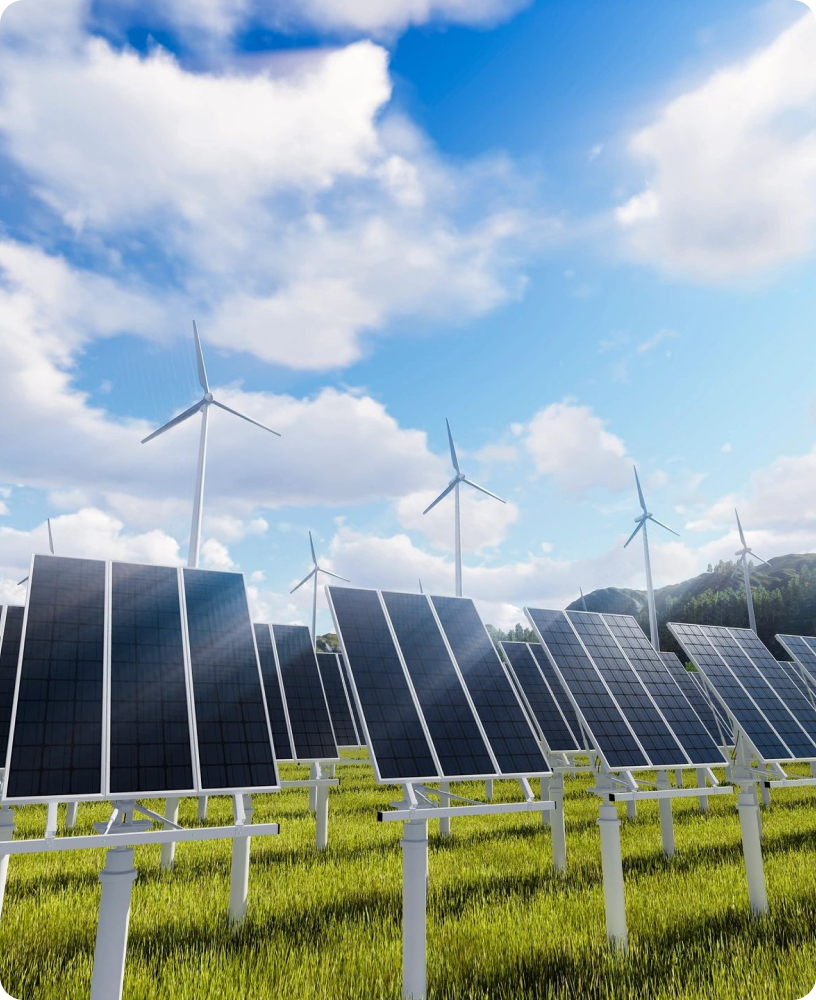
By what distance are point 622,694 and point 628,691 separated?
0.38 meters

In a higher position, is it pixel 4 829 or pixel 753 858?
pixel 4 829

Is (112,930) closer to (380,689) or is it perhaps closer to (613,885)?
(380,689)

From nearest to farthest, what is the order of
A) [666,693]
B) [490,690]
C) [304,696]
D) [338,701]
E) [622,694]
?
[490,690]
[622,694]
[666,693]
[304,696]
[338,701]

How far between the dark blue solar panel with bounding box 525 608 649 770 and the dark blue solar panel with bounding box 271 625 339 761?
8.05 m

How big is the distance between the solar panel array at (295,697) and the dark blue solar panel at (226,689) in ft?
19.2

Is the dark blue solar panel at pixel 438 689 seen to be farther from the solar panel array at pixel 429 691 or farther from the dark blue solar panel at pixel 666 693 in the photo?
the dark blue solar panel at pixel 666 693

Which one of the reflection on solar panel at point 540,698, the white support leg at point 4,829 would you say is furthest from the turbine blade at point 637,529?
the white support leg at point 4,829

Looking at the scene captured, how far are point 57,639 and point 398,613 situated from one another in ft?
23.2

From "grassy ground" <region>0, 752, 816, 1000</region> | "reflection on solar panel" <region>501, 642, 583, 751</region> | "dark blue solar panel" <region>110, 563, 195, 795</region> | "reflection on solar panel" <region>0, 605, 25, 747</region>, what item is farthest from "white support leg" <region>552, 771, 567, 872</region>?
"reflection on solar panel" <region>0, 605, 25, 747</region>

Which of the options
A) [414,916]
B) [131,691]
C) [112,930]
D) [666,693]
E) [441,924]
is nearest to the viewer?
[112,930]

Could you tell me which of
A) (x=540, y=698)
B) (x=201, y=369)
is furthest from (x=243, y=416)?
(x=540, y=698)

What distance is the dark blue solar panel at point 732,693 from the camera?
58.3ft

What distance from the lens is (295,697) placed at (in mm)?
23609

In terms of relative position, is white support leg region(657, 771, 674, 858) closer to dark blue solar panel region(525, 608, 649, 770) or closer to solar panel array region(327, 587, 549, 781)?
dark blue solar panel region(525, 608, 649, 770)
